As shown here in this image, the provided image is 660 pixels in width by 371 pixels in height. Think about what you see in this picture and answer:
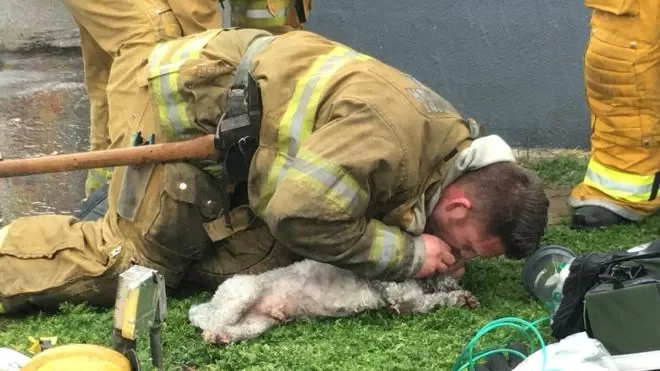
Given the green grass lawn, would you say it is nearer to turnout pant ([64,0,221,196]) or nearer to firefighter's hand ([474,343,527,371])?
firefighter's hand ([474,343,527,371])

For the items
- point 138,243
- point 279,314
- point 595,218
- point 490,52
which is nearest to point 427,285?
point 279,314

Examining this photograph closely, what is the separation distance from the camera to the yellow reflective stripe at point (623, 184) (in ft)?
12.8

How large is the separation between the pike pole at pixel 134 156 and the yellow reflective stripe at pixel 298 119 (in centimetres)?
21

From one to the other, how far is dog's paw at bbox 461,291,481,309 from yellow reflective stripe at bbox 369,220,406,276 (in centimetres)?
28

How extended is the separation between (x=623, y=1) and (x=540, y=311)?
1.39 metres

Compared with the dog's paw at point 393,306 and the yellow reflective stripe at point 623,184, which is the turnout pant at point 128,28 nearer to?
the dog's paw at point 393,306

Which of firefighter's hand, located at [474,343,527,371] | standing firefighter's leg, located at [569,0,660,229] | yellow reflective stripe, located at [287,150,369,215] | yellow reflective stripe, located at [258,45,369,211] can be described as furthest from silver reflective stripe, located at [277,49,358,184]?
standing firefighter's leg, located at [569,0,660,229]

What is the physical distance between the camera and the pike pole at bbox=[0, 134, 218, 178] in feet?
9.68

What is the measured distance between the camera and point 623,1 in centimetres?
366

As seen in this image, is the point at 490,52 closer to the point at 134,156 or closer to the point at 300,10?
the point at 300,10

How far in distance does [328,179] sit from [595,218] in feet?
5.39

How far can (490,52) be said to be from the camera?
16.2 feet

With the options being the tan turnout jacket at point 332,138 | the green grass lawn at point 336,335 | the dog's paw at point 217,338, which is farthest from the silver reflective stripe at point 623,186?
the dog's paw at point 217,338

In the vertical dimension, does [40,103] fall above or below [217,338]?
below
